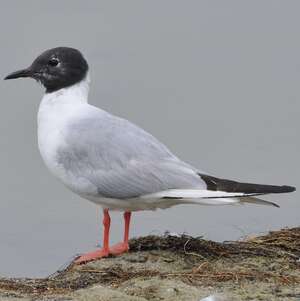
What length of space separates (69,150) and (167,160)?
786 millimetres

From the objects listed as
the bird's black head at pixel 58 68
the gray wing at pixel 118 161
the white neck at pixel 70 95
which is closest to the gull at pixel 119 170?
the gray wing at pixel 118 161

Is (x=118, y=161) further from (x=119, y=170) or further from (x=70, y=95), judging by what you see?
(x=70, y=95)

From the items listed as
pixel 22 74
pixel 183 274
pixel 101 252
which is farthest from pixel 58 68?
pixel 183 274

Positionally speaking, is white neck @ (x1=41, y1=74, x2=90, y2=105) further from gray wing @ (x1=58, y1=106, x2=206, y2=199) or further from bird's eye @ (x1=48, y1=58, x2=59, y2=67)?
gray wing @ (x1=58, y1=106, x2=206, y2=199)

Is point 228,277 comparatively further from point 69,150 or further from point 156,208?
point 69,150

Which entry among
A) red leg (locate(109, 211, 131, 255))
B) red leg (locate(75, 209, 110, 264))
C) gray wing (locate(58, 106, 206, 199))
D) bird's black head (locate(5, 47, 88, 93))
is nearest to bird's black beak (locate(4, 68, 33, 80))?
bird's black head (locate(5, 47, 88, 93))

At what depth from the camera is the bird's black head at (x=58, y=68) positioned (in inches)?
350

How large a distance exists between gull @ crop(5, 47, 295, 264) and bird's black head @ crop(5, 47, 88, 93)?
31 cm

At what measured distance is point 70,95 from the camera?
885 cm

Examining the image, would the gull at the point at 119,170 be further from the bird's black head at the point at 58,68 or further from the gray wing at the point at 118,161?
the bird's black head at the point at 58,68

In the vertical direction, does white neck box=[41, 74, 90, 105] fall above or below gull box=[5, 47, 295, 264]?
above

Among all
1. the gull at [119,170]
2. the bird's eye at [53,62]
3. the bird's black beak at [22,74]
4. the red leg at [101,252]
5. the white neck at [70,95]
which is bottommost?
the red leg at [101,252]

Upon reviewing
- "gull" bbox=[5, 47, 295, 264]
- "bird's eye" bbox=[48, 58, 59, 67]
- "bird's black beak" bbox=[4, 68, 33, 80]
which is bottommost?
"gull" bbox=[5, 47, 295, 264]

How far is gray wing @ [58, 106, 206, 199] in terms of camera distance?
26.9 feet
